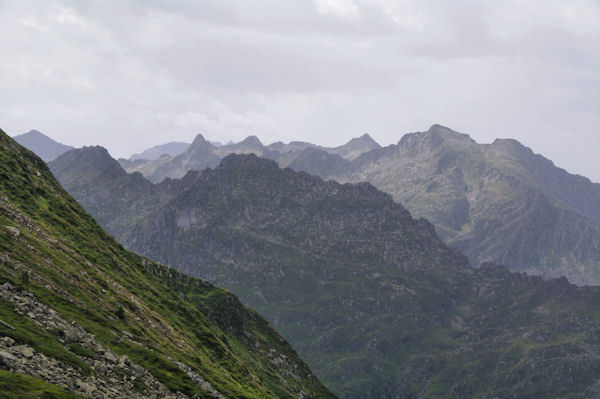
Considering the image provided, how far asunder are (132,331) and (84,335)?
1033 inches

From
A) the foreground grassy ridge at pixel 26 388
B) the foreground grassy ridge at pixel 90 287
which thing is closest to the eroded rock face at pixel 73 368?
the foreground grassy ridge at pixel 26 388

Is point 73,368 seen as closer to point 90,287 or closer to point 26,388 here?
point 26,388

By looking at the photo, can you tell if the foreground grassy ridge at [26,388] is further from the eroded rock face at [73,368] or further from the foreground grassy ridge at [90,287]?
the foreground grassy ridge at [90,287]

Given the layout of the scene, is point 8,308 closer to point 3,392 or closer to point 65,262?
point 3,392

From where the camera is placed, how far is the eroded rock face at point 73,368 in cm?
5844

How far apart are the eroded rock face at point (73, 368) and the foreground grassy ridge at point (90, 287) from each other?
2.37 meters

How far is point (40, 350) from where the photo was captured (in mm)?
62250

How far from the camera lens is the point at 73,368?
64.1 metres

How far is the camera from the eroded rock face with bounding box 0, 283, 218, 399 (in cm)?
5844

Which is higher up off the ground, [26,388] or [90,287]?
[90,287]

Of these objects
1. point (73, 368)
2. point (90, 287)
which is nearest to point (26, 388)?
point (73, 368)

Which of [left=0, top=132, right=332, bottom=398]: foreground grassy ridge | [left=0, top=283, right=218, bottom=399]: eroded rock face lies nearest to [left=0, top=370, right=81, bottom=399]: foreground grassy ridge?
[left=0, top=283, right=218, bottom=399]: eroded rock face

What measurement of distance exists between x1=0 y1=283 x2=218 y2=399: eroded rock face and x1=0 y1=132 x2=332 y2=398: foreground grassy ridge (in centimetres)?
237

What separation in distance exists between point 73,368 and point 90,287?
46646 millimetres
